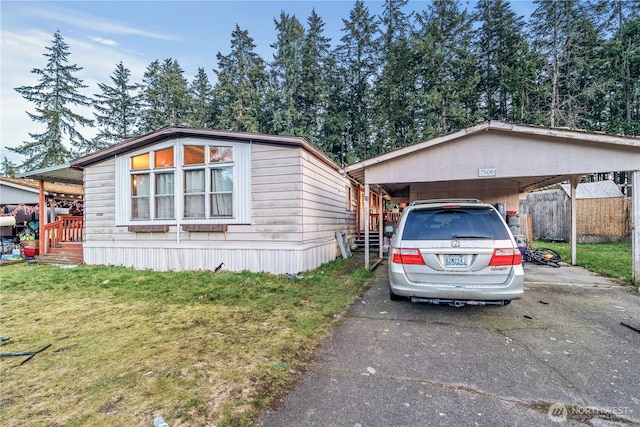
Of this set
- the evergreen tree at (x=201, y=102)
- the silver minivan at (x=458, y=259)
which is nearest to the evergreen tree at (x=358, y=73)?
the evergreen tree at (x=201, y=102)

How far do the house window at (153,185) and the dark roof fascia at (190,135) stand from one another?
0.34 metres

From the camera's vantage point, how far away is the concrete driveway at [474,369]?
2.04 meters

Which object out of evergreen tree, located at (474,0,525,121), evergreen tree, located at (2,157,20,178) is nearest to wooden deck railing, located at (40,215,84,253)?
evergreen tree, located at (474,0,525,121)

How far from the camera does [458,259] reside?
350cm

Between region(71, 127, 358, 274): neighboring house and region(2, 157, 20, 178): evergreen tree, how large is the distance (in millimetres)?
28393

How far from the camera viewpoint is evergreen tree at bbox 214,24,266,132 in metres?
24.4

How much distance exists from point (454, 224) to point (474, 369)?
173 cm

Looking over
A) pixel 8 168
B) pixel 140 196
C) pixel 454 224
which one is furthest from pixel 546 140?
pixel 8 168

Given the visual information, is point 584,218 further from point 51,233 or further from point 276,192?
point 51,233

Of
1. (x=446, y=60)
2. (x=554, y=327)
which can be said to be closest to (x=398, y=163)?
(x=554, y=327)

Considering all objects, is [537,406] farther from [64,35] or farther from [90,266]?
[64,35]

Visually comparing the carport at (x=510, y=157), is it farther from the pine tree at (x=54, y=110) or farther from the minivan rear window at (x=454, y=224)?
the pine tree at (x=54, y=110)

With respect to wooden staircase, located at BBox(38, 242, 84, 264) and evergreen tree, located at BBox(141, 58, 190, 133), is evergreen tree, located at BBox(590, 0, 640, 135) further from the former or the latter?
evergreen tree, located at BBox(141, 58, 190, 133)

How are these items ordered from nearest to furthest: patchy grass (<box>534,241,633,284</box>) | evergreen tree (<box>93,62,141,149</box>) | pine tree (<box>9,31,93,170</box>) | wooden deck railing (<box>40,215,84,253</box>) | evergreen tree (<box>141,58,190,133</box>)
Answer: patchy grass (<box>534,241,633,284</box>)
wooden deck railing (<box>40,215,84,253</box>)
pine tree (<box>9,31,93,170</box>)
evergreen tree (<box>93,62,141,149</box>)
evergreen tree (<box>141,58,190,133</box>)
